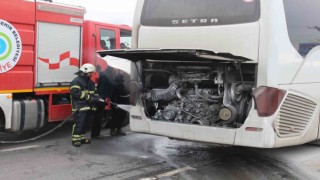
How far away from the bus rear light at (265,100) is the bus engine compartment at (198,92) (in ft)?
0.69

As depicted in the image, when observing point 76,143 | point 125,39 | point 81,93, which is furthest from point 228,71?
point 125,39

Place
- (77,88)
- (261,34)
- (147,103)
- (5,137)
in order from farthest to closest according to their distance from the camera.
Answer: (5,137) < (77,88) < (147,103) < (261,34)

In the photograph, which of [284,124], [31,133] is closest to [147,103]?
[284,124]

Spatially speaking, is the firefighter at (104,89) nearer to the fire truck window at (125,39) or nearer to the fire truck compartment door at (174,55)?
the fire truck window at (125,39)

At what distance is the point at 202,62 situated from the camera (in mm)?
6137

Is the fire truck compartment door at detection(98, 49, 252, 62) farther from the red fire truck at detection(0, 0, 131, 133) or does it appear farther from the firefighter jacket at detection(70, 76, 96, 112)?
the red fire truck at detection(0, 0, 131, 133)

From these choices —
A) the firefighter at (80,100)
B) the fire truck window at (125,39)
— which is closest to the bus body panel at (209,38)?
the firefighter at (80,100)

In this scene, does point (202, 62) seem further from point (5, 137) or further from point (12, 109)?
point (5, 137)

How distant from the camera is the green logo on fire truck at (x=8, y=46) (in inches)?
275

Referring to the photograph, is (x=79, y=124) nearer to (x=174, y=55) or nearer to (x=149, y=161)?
(x=149, y=161)

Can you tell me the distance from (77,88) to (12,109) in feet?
3.65

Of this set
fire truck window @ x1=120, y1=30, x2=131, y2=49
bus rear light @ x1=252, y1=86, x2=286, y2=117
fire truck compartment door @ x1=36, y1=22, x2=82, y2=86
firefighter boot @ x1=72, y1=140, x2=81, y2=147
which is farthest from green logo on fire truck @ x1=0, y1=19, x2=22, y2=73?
bus rear light @ x1=252, y1=86, x2=286, y2=117

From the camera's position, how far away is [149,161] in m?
6.68

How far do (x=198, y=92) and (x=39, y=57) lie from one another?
3.00m
